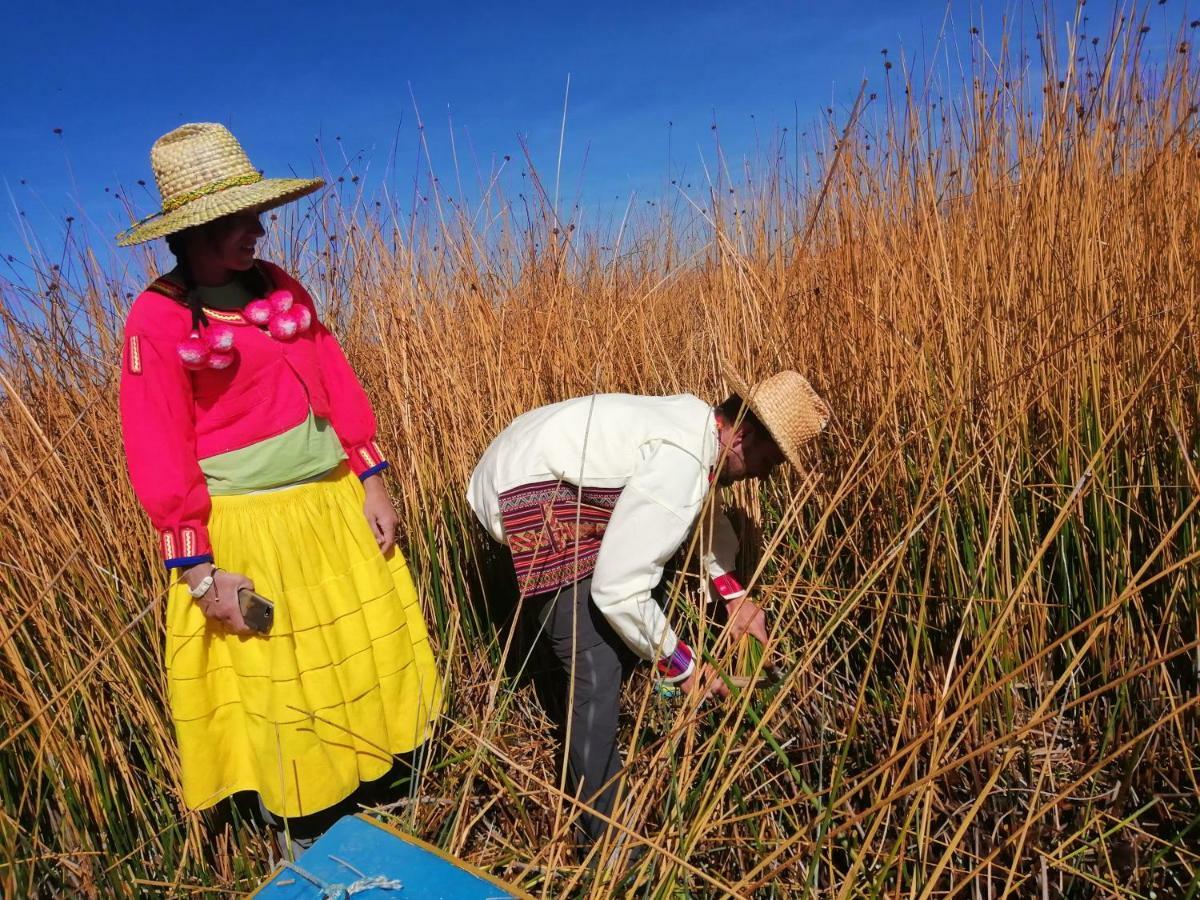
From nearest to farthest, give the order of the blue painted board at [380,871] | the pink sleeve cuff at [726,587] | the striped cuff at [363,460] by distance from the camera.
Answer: the blue painted board at [380,871] → the striped cuff at [363,460] → the pink sleeve cuff at [726,587]

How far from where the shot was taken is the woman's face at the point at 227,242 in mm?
1128

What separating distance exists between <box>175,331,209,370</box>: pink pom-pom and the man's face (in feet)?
2.96

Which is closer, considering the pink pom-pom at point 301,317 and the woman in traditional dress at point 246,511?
the woman in traditional dress at point 246,511

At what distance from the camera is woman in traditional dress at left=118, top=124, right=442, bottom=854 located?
3.57 ft

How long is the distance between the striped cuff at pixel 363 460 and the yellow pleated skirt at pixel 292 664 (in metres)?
0.09

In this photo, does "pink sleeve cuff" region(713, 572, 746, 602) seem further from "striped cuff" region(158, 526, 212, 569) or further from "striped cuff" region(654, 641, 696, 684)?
"striped cuff" region(158, 526, 212, 569)

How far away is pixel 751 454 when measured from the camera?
1352mm

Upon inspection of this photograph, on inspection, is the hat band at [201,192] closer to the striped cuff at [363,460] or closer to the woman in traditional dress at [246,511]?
the woman in traditional dress at [246,511]

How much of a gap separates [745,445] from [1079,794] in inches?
32.6

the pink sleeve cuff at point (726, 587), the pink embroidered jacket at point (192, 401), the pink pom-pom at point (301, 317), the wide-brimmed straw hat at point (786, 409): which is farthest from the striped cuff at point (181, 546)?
the pink sleeve cuff at point (726, 587)

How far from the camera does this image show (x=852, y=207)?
1834 millimetres

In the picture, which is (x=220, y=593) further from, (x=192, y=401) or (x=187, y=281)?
(x=187, y=281)

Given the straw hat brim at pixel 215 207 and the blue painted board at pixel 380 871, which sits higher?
the straw hat brim at pixel 215 207

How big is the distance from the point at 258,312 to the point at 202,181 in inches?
8.7
